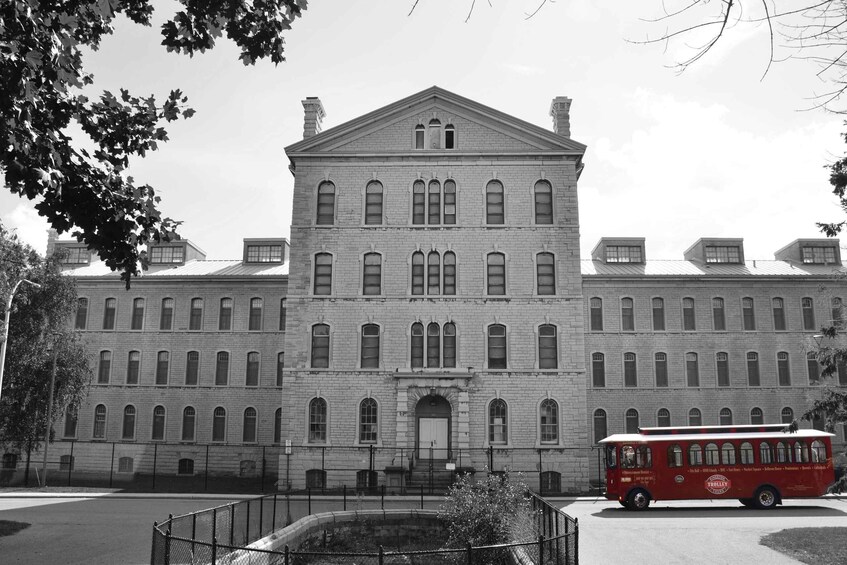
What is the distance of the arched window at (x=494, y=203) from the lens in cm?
3647

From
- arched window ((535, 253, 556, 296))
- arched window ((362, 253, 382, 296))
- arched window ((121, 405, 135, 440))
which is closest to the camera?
arched window ((535, 253, 556, 296))

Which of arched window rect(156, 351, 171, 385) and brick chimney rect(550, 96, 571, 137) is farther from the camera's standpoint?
arched window rect(156, 351, 171, 385)

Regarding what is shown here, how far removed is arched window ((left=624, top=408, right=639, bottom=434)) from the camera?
45812mm

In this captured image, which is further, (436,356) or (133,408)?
(133,408)

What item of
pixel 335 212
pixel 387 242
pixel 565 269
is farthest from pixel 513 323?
pixel 335 212

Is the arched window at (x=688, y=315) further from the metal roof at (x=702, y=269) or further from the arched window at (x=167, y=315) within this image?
the arched window at (x=167, y=315)

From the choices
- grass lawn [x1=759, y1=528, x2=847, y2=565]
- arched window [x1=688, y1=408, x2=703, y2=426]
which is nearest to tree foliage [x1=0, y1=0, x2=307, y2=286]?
grass lawn [x1=759, y1=528, x2=847, y2=565]

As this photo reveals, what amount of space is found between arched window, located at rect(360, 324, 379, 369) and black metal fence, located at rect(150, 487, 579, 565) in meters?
13.8

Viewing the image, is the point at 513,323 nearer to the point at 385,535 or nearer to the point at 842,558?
the point at 385,535

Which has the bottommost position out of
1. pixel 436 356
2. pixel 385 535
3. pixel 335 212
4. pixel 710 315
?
pixel 385 535

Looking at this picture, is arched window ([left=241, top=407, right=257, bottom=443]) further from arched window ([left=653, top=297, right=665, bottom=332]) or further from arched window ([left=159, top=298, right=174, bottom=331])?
arched window ([left=653, top=297, right=665, bottom=332])

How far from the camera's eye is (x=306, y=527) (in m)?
18.1

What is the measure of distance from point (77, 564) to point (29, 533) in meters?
5.47

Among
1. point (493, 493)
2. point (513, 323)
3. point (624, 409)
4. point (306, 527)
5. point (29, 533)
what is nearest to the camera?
point (493, 493)
